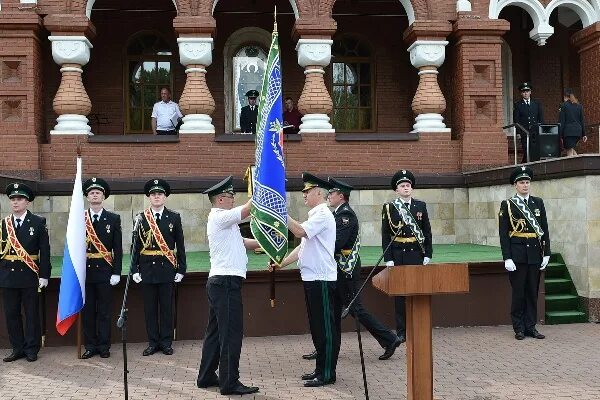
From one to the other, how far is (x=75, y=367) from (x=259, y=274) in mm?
2527

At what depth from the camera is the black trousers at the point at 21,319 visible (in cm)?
795

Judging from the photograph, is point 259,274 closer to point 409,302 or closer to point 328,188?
point 328,188

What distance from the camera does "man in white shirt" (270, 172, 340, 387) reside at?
21.7ft

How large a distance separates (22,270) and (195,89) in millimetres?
5903

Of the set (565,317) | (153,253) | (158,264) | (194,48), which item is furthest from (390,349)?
(194,48)

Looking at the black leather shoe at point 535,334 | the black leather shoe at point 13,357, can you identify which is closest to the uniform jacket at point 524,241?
the black leather shoe at point 535,334

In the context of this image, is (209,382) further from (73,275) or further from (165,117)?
(165,117)

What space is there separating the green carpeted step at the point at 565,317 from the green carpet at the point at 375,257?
1.01 m

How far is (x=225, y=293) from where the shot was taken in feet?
21.1

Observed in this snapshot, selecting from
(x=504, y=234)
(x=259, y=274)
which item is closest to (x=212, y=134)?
(x=259, y=274)

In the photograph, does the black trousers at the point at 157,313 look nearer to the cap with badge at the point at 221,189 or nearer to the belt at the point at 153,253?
the belt at the point at 153,253

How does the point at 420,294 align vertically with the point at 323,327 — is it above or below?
above

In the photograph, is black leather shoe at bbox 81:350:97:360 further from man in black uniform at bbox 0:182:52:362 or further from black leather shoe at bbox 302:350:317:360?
black leather shoe at bbox 302:350:317:360

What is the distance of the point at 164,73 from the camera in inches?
613
